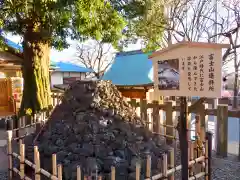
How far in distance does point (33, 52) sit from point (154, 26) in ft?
16.2

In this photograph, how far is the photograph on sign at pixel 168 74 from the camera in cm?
279

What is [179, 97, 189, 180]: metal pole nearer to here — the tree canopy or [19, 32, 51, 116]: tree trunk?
the tree canopy

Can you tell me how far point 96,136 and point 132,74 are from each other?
26.5 feet

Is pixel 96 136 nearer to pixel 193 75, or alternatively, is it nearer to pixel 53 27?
pixel 193 75

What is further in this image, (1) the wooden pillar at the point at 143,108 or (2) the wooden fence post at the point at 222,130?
(1) the wooden pillar at the point at 143,108

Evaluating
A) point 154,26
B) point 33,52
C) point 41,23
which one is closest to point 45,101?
point 33,52

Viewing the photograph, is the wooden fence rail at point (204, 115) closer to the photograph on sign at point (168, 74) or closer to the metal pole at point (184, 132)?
the metal pole at point (184, 132)

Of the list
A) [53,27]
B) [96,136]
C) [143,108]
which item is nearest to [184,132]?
[96,136]

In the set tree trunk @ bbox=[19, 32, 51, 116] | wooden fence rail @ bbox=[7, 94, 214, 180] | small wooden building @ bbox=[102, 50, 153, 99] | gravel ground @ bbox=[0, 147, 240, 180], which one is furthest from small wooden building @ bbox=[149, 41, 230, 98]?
small wooden building @ bbox=[102, 50, 153, 99]

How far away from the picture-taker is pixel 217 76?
2551mm

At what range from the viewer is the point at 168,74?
288 centimetres

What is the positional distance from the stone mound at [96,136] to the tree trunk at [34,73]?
3.47 m

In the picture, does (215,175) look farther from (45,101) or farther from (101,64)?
(101,64)

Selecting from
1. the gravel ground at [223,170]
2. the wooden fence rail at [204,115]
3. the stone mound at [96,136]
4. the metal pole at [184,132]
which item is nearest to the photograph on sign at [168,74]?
the metal pole at [184,132]
